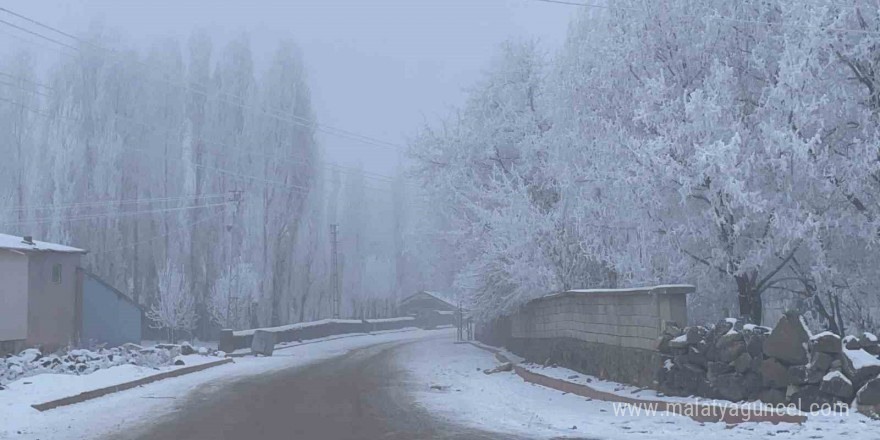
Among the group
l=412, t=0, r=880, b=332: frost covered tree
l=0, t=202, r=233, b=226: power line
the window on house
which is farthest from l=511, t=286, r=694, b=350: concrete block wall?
l=0, t=202, r=233, b=226: power line

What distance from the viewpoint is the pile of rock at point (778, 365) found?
1162 cm

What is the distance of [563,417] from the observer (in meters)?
14.0

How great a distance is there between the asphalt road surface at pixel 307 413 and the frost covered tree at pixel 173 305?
102ft

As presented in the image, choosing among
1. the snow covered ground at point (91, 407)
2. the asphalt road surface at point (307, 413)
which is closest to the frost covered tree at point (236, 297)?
the snow covered ground at point (91, 407)

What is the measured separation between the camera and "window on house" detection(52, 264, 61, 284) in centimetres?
3859

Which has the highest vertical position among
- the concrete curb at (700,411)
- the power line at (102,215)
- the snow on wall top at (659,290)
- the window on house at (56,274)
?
the power line at (102,215)

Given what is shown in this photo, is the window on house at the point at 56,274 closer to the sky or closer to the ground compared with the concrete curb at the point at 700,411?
closer to the sky

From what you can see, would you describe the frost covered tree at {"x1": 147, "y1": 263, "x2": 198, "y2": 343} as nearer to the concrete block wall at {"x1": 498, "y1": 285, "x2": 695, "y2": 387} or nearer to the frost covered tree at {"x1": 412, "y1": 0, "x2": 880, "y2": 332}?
the concrete block wall at {"x1": 498, "y1": 285, "x2": 695, "y2": 387}

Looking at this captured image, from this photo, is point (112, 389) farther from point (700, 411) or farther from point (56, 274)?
point (56, 274)

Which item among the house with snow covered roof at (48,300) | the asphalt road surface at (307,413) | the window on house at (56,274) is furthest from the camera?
the window on house at (56,274)

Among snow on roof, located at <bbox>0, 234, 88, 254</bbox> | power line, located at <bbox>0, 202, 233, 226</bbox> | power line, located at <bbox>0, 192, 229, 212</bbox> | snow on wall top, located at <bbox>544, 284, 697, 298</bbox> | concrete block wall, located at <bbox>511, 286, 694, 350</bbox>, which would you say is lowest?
concrete block wall, located at <bbox>511, 286, 694, 350</bbox>

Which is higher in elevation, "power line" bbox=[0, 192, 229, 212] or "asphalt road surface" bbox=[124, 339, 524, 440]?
"power line" bbox=[0, 192, 229, 212]

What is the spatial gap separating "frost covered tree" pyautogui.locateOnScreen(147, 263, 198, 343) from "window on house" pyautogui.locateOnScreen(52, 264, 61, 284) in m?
13.9

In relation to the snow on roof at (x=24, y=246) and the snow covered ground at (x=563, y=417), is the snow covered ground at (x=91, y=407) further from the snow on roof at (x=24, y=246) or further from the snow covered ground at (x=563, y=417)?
the snow on roof at (x=24, y=246)
